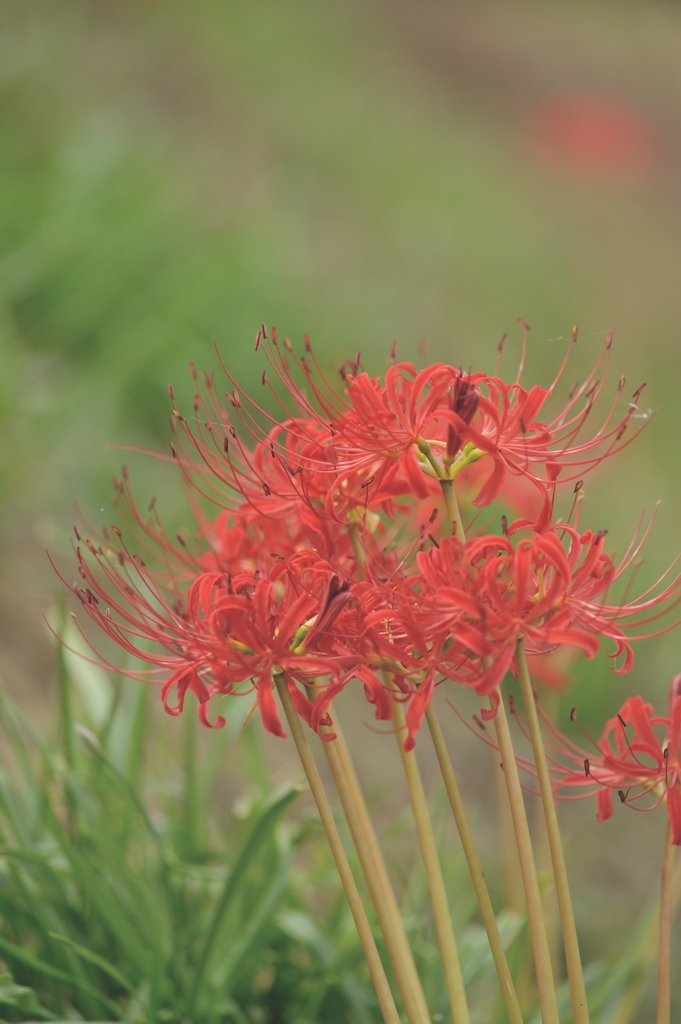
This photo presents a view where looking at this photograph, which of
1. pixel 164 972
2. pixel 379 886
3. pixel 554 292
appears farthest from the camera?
pixel 554 292

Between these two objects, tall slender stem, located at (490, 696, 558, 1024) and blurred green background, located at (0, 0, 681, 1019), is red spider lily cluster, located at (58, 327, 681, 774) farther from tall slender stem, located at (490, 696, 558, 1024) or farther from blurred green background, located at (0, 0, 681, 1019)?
blurred green background, located at (0, 0, 681, 1019)

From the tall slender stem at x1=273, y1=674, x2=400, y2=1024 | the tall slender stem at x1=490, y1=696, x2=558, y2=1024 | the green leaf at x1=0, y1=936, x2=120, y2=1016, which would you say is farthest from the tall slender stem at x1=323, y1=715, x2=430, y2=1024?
the green leaf at x1=0, y1=936, x2=120, y2=1016

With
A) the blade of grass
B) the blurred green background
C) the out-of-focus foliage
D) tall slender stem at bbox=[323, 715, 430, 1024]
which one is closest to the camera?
tall slender stem at bbox=[323, 715, 430, 1024]

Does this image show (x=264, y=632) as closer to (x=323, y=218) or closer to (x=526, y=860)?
(x=526, y=860)

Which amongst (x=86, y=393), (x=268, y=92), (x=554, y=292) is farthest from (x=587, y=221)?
(x=86, y=393)

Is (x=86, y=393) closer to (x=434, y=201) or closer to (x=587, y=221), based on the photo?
(x=434, y=201)

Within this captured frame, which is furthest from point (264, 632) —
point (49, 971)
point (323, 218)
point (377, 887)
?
point (323, 218)
